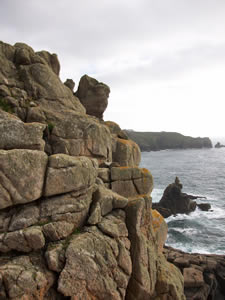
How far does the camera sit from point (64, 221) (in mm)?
11648

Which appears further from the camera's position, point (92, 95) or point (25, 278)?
point (92, 95)

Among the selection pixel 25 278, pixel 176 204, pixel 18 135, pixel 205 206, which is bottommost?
pixel 205 206

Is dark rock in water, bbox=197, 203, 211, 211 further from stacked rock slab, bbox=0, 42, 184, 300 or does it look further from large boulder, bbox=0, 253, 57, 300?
large boulder, bbox=0, 253, 57, 300

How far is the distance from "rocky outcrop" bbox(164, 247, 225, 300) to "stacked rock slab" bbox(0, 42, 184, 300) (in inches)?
462

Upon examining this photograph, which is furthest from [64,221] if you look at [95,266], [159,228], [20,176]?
[159,228]

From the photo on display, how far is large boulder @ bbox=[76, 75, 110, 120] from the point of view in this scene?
94.4 ft

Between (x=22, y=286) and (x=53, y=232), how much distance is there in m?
2.70

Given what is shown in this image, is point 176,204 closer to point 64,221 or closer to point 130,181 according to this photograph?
point 130,181

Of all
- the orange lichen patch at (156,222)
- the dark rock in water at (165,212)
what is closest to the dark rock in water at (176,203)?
the dark rock in water at (165,212)

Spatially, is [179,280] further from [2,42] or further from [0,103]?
[2,42]

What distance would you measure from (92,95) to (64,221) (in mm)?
21227

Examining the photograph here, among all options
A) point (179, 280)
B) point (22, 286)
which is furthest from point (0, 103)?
point (179, 280)

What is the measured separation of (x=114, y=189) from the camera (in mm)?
17562

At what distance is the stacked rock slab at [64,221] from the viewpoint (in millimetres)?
10289
